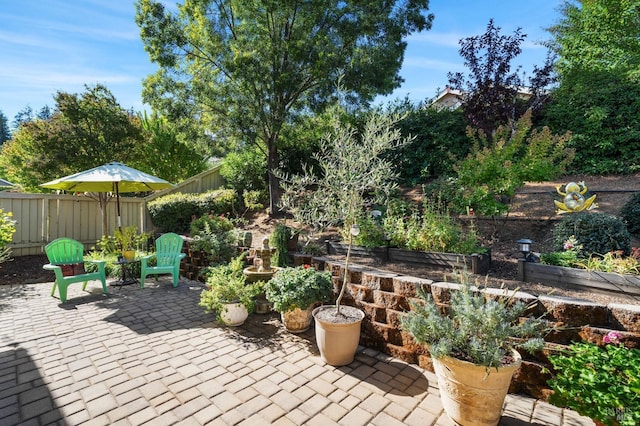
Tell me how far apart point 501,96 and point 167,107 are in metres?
7.30

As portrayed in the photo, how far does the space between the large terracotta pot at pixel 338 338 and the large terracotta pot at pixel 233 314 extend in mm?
1214

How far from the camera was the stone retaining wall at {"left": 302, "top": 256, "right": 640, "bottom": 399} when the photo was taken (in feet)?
6.64

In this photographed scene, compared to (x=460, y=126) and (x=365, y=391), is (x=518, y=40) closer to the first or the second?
(x=460, y=126)

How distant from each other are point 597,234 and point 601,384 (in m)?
2.24

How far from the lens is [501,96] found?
20.3ft

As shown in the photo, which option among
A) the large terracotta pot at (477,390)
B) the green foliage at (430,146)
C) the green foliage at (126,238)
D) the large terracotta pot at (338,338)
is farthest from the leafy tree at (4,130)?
the large terracotta pot at (477,390)

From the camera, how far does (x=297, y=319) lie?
337 cm

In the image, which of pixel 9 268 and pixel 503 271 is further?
pixel 9 268

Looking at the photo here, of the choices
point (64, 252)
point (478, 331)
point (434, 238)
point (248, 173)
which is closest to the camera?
point (478, 331)

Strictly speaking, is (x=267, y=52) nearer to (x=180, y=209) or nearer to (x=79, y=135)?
(x=180, y=209)

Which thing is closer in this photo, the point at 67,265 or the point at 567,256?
the point at 567,256

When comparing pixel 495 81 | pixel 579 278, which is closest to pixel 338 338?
pixel 579 278

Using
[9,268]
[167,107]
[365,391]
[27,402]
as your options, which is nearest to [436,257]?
[365,391]

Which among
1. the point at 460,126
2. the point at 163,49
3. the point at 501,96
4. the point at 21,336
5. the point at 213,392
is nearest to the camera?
the point at 213,392
